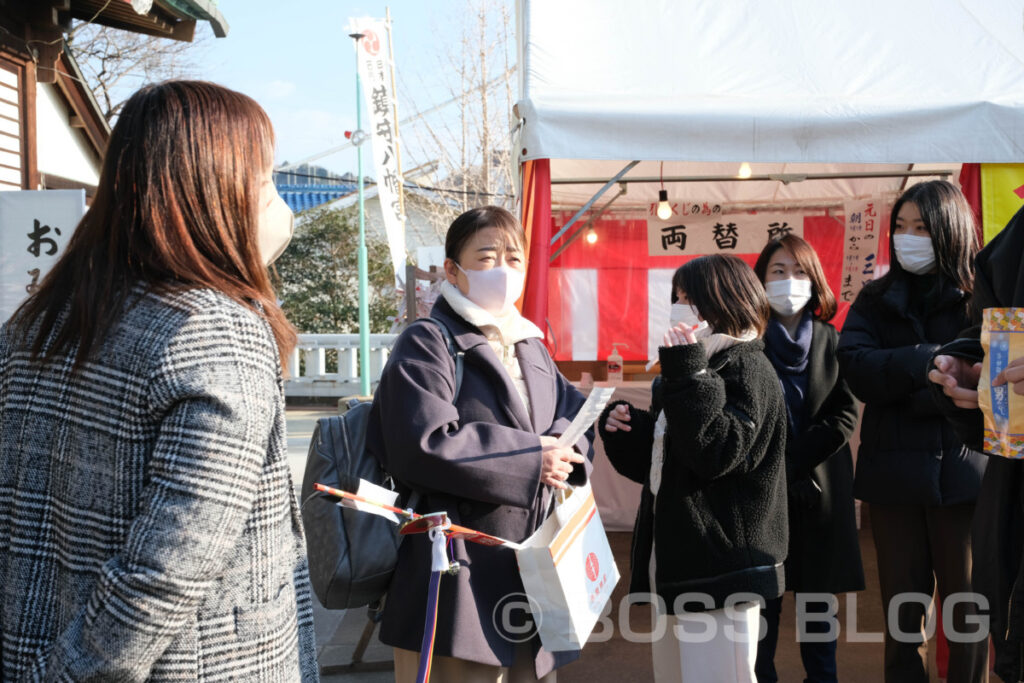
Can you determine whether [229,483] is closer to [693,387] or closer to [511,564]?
[511,564]

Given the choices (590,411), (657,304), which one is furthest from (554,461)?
(657,304)

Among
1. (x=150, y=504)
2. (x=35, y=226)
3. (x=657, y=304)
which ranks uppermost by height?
(x=35, y=226)

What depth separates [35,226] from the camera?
496 cm

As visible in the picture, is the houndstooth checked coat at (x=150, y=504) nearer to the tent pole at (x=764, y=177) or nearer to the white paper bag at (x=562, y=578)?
the white paper bag at (x=562, y=578)

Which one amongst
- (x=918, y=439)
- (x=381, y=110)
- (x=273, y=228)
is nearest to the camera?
(x=273, y=228)

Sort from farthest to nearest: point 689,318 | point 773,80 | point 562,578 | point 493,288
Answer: point 773,80
point 689,318
point 493,288
point 562,578

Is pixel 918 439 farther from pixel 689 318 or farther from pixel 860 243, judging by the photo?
pixel 860 243

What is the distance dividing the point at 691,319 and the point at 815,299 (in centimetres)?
80

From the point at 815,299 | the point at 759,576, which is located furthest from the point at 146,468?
the point at 815,299

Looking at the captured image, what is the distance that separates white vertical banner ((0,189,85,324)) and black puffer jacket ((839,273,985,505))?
4413 millimetres

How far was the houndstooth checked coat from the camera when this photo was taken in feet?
3.77

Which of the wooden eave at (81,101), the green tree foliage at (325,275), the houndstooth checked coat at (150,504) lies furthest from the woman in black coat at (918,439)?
the green tree foliage at (325,275)

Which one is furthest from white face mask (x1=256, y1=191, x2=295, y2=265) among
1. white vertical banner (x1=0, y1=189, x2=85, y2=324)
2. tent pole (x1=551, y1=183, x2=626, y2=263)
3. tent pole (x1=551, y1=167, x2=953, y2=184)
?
tent pole (x1=551, y1=183, x2=626, y2=263)

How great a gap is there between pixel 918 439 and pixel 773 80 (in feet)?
6.52
